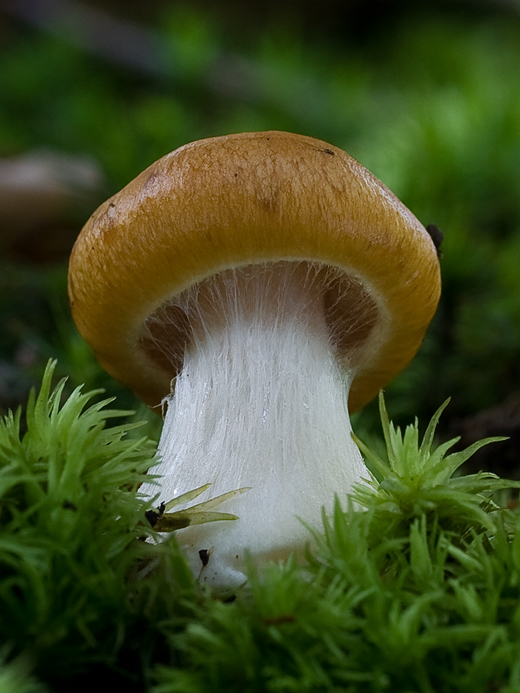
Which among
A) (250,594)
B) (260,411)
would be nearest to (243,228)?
(260,411)

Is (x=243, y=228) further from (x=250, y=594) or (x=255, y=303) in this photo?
(x=250, y=594)

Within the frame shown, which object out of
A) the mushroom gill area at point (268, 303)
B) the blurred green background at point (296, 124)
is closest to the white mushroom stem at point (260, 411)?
the mushroom gill area at point (268, 303)

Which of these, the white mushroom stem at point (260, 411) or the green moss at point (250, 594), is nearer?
→ the green moss at point (250, 594)

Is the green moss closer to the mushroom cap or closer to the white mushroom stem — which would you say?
the white mushroom stem

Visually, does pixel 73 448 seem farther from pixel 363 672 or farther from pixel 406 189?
pixel 406 189

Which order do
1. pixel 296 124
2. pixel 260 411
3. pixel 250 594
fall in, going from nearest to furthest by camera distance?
1. pixel 250 594
2. pixel 260 411
3. pixel 296 124

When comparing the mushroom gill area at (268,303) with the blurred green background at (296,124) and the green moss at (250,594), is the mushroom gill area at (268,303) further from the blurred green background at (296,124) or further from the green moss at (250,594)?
the blurred green background at (296,124)

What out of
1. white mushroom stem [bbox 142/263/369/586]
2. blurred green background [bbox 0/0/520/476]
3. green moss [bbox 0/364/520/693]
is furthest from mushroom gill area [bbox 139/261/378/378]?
blurred green background [bbox 0/0/520/476]
